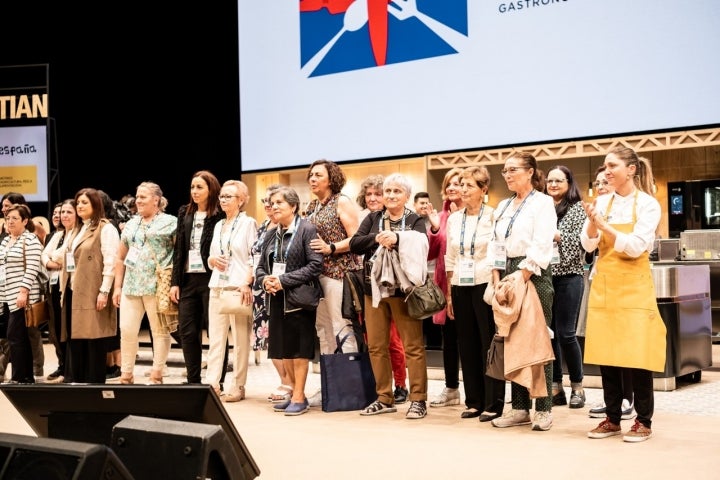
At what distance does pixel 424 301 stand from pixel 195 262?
1805mm

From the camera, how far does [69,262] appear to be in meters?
6.23

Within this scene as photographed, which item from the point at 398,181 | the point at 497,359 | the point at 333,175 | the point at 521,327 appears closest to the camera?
the point at 521,327

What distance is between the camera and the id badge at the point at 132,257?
19.6ft

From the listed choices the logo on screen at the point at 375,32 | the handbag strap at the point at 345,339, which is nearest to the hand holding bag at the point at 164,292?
the handbag strap at the point at 345,339

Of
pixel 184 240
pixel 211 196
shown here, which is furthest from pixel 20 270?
pixel 211 196

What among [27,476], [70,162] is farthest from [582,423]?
[70,162]

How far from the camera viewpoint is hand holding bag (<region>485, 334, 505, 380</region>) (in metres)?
4.40

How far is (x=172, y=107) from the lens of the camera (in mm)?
12039

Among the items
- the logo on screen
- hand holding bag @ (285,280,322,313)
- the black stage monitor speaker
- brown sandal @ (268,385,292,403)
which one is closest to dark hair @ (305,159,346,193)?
hand holding bag @ (285,280,322,313)

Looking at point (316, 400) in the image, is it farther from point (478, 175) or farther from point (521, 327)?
point (478, 175)

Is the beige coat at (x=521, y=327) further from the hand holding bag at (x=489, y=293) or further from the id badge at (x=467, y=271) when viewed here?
the id badge at (x=467, y=271)

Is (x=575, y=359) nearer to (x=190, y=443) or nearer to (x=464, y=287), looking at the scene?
(x=464, y=287)

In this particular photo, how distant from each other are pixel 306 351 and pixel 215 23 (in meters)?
7.68

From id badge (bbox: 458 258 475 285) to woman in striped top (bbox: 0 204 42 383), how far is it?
3557 millimetres
